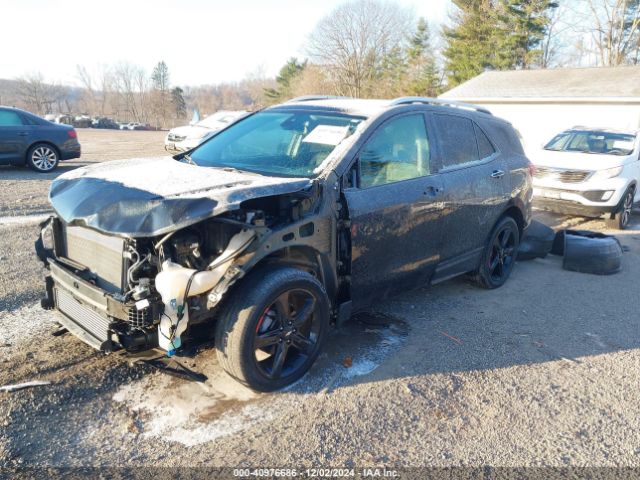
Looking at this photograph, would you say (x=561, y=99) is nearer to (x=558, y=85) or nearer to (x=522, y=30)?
(x=558, y=85)

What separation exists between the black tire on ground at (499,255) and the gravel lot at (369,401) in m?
0.72

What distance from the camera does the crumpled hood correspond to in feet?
9.19

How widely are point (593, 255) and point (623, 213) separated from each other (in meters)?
3.33

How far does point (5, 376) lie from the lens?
10.9 ft

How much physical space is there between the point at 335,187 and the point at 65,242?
191 cm

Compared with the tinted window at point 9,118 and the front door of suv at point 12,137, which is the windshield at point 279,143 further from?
the tinted window at point 9,118

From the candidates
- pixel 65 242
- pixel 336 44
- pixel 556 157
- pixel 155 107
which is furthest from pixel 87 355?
pixel 155 107

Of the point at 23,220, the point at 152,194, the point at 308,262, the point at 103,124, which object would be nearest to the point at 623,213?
the point at 308,262

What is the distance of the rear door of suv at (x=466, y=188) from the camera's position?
14.7ft

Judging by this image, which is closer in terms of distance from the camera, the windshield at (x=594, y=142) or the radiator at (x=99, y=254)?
the radiator at (x=99, y=254)

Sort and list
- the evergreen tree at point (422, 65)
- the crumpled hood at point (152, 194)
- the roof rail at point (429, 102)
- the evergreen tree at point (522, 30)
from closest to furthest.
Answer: the crumpled hood at point (152, 194) < the roof rail at point (429, 102) < the evergreen tree at point (522, 30) < the evergreen tree at point (422, 65)

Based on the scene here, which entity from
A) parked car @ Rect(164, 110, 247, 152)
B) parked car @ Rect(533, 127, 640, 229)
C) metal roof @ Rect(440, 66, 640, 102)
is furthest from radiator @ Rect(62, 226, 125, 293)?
metal roof @ Rect(440, 66, 640, 102)

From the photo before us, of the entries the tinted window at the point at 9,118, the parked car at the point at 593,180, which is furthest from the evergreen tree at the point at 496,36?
the tinted window at the point at 9,118

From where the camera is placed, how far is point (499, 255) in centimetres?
559
